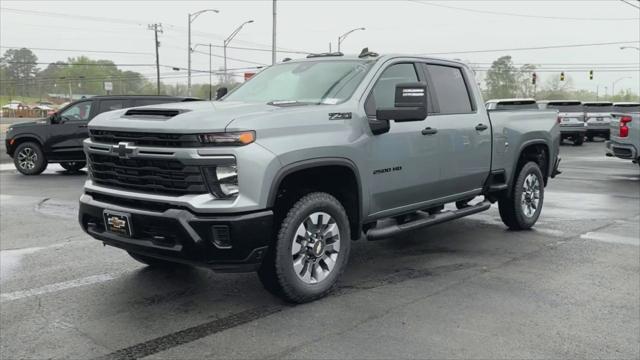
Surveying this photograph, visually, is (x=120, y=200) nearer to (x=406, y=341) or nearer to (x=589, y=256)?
(x=406, y=341)

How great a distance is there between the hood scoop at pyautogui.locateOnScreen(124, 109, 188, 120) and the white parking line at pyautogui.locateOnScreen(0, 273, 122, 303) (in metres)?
1.61

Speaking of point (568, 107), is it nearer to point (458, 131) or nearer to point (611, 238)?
point (611, 238)

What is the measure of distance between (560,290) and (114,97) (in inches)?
447

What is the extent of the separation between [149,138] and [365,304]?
206cm

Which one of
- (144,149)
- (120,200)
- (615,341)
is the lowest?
(615,341)

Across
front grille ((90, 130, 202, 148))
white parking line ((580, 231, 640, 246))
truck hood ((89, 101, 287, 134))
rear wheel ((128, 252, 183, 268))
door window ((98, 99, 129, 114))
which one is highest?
door window ((98, 99, 129, 114))

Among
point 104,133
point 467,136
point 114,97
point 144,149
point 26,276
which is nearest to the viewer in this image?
point 144,149

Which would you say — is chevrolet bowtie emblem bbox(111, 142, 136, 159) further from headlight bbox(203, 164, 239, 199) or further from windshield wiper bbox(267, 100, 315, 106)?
windshield wiper bbox(267, 100, 315, 106)

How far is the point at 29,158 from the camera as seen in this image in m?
14.0

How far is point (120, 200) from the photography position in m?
4.38

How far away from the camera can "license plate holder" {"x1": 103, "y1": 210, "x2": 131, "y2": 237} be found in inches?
165

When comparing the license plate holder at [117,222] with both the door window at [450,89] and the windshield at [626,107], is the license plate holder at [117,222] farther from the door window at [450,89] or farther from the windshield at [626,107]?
the windshield at [626,107]

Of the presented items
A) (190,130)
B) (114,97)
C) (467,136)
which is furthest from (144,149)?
(114,97)

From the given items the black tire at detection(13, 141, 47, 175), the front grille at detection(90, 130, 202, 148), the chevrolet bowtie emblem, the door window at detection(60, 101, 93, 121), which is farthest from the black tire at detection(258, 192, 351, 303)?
the black tire at detection(13, 141, 47, 175)
